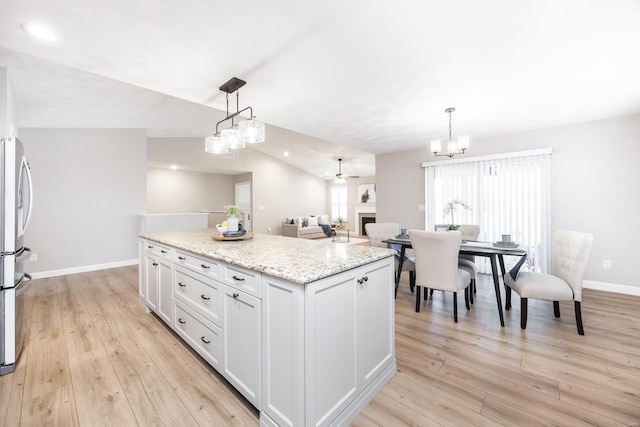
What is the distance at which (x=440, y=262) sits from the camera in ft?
9.17

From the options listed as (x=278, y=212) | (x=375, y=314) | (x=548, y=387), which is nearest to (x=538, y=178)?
(x=548, y=387)

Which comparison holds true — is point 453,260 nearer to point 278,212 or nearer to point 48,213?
point 48,213

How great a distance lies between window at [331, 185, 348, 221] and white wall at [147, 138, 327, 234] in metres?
0.40

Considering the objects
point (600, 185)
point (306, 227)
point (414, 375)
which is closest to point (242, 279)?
point (414, 375)

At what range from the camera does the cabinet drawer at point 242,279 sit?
4.83 feet

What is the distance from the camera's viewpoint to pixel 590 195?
3.84 meters

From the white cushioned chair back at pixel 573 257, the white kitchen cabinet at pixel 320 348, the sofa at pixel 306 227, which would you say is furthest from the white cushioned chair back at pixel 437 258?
the sofa at pixel 306 227

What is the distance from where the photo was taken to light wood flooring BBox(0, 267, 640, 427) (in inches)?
61.7

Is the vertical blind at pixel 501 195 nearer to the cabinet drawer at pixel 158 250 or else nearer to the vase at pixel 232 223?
the vase at pixel 232 223

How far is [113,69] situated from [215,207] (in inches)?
292

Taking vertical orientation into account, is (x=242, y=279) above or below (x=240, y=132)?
below

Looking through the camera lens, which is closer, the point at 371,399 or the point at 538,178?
the point at 371,399

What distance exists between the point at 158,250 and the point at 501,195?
4949mm

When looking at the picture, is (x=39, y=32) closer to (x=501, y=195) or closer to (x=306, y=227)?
(x=501, y=195)
